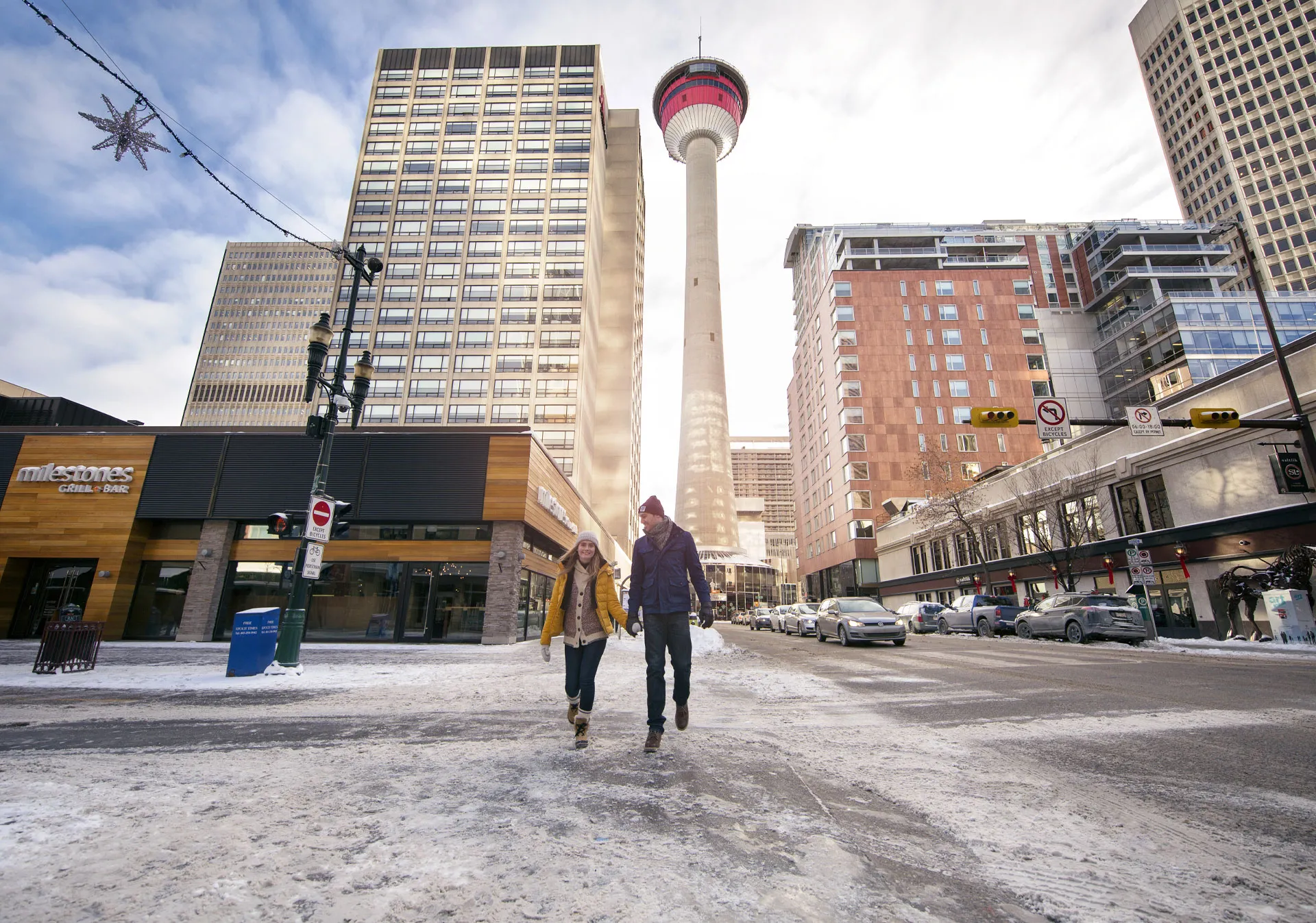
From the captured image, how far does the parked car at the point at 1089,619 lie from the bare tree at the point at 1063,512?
7.96 meters

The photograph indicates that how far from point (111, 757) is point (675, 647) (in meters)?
4.16

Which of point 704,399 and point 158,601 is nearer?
point 158,601

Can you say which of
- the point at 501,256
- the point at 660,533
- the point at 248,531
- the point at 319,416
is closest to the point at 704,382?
the point at 501,256

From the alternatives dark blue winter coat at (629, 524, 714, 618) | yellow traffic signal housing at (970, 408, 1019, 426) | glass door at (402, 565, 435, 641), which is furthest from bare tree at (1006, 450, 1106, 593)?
dark blue winter coat at (629, 524, 714, 618)

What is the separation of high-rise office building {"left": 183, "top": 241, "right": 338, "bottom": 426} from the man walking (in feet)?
394

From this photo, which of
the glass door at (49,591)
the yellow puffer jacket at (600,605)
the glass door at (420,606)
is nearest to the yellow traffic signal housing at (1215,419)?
the yellow puffer jacket at (600,605)

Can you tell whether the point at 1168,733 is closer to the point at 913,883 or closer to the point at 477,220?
the point at 913,883

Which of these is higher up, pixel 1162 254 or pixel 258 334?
pixel 258 334

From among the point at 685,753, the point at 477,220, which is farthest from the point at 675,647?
the point at 477,220

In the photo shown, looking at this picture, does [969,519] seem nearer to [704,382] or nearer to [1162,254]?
[704,382]

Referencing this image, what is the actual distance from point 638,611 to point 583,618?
1.55 ft

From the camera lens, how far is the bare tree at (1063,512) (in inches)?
1088

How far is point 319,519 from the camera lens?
10.7 m

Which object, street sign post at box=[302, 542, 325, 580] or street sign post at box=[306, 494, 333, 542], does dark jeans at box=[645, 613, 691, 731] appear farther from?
street sign post at box=[302, 542, 325, 580]
